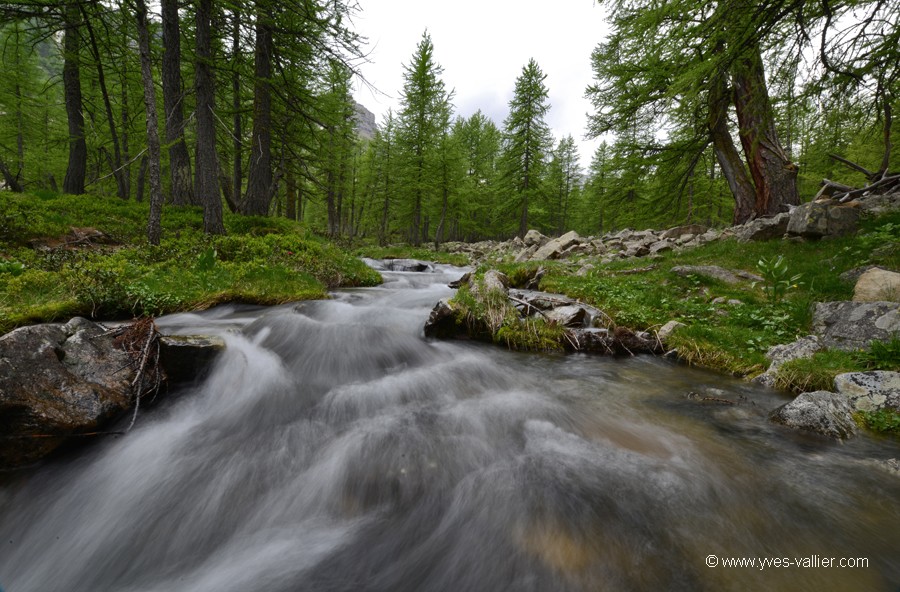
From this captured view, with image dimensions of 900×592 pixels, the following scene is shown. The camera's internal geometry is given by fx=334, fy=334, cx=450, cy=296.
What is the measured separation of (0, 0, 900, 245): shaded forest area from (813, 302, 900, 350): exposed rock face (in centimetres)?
391

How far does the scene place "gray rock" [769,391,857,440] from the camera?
10.4 ft

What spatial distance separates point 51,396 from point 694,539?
4.78 metres

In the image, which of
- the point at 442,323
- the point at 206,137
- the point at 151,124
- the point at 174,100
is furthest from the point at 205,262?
the point at 174,100

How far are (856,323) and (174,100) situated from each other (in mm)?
16017

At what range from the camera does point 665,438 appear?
10.6ft

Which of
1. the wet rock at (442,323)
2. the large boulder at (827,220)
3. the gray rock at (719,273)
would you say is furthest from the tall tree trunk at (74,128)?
the large boulder at (827,220)

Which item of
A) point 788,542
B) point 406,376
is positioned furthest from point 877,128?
point 406,376

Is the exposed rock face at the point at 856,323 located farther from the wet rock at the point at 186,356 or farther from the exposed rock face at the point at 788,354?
the wet rock at the point at 186,356

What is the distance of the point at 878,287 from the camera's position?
15.3ft

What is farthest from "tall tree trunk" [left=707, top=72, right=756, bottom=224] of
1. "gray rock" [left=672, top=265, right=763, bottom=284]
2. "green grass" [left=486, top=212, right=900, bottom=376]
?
"gray rock" [left=672, top=265, right=763, bottom=284]

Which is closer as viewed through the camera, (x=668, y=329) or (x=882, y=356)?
(x=882, y=356)

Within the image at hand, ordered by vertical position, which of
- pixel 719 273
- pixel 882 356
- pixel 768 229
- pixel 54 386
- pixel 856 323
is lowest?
pixel 54 386

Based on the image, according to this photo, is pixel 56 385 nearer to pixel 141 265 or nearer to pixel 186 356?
pixel 186 356

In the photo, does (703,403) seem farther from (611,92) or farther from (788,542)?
(611,92)
